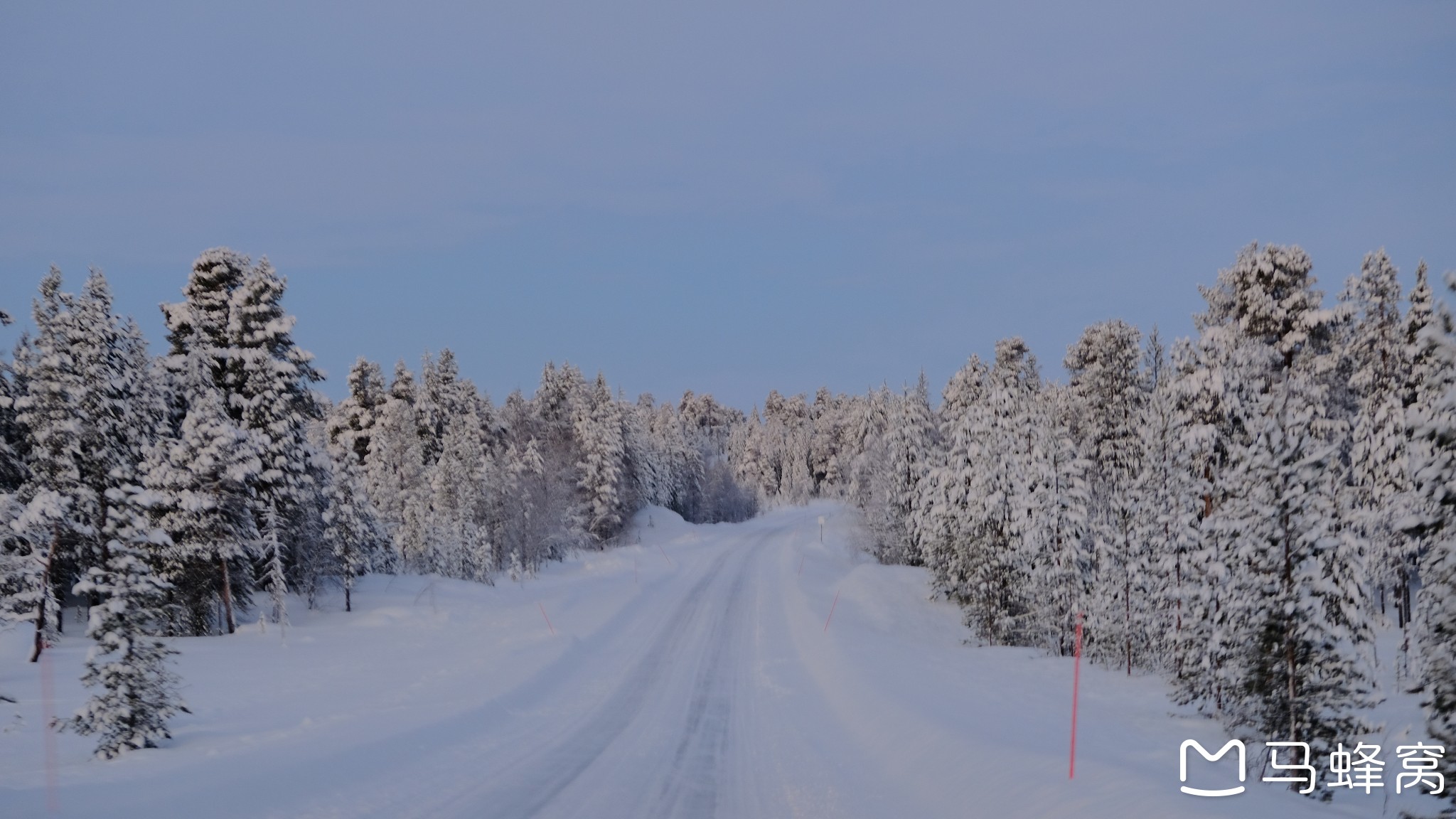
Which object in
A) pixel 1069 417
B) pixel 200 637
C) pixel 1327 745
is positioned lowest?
pixel 200 637

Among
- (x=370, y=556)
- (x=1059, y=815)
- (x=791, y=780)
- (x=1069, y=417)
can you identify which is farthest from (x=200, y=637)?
(x=1069, y=417)

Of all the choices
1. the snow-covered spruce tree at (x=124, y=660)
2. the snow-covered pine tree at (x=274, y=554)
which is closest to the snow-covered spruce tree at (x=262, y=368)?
the snow-covered pine tree at (x=274, y=554)

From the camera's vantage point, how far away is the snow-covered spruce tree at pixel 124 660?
36.1 ft

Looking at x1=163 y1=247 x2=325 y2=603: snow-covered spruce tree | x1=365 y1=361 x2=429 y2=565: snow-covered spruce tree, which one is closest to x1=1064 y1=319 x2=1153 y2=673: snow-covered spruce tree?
x1=163 y1=247 x2=325 y2=603: snow-covered spruce tree

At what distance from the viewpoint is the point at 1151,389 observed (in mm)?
41812

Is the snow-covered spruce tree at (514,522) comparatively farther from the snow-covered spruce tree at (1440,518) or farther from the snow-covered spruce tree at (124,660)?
the snow-covered spruce tree at (1440,518)

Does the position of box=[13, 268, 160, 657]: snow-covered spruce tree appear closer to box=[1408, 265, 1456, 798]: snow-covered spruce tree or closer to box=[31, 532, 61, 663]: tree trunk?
box=[31, 532, 61, 663]: tree trunk

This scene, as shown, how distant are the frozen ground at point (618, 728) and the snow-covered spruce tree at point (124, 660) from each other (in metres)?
0.44

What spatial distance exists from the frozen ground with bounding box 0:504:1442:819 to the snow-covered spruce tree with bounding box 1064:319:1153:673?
2747 mm

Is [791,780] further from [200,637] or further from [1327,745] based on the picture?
[200,637]

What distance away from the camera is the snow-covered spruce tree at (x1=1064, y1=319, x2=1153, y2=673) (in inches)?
1057

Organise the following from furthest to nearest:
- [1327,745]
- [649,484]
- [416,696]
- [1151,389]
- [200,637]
Result: 1. [649,484]
2. [1151,389]
3. [200,637]
4. [416,696]
5. [1327,745]

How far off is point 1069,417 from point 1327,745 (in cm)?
3648

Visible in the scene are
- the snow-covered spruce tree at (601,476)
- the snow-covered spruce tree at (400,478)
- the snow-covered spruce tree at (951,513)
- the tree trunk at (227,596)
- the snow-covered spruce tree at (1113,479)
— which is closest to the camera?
the tree trunk at (227,596)
